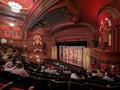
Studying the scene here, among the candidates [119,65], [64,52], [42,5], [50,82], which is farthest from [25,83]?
[64,52]

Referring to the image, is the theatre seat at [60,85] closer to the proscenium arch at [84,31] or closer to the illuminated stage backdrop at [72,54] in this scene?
the proscenium arch at [84,31]

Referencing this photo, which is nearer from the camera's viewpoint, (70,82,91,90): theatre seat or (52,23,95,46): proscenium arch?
(70,82,91,90): theatre seat

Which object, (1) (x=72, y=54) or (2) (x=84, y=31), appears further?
(1) (x=72, y=54)

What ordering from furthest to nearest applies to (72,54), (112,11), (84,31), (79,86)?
(72,54) → (84,31) → (112,11) → (79,86)

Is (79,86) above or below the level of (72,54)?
above

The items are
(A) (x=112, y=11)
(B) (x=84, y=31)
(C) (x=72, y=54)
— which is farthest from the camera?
(C) (x=72, y=54)

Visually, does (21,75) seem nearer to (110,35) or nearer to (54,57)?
(110,35)

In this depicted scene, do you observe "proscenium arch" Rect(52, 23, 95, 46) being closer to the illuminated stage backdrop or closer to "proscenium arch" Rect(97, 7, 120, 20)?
the illuminated stage backdrop

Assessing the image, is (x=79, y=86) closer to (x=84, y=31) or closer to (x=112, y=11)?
(x=112, y=11)

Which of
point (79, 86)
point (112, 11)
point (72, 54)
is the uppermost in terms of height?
point (112, 11)

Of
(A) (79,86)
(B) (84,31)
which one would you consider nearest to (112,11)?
(B) (84,31)

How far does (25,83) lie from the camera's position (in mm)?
3199

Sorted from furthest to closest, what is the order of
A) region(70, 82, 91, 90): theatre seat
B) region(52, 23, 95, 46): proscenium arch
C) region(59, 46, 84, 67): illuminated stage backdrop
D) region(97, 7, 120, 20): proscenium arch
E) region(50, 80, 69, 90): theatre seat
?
region(59, 46, 84, 67): illuminated stage backdrop, region(52, 23, 95, 46): proscenium arch, region(97, 7, 120, 20): proscenium arch, region(50, 80, 69, 90): theatre seat, region(70, 82, 91, 90): theatre seat

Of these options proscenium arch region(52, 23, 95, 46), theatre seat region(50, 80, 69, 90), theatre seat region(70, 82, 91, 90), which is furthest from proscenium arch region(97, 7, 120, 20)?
theatre seat region(50, 80, 69, 90)
